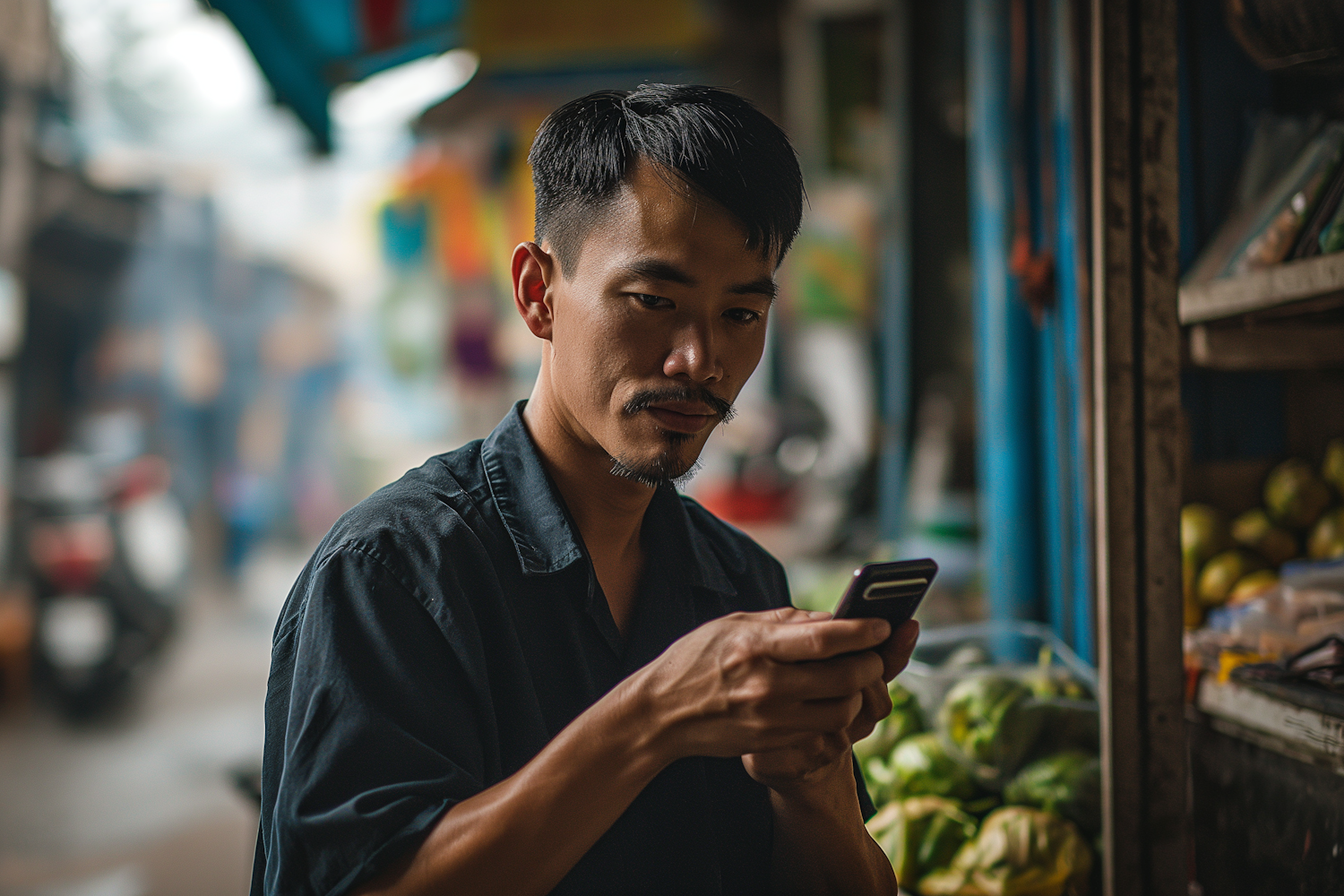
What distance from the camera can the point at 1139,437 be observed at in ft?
4.11

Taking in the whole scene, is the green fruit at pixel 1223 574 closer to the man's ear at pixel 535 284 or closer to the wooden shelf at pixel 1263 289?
the wooden shelf at pixel 1263 289

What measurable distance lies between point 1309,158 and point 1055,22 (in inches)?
28.7

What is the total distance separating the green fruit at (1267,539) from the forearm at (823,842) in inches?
45.4

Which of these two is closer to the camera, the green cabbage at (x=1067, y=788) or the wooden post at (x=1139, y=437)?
the wooden post at (x=1139, y=437)

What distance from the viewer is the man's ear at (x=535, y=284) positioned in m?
1.22

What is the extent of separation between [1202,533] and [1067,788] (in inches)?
27.2

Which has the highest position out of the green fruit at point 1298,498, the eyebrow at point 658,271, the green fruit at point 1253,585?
the eyebrow at point 658,271

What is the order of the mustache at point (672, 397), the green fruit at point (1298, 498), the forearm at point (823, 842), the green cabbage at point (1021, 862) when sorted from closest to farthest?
the mustache at point (672, 397)
the forearm at point (823, 842)
the green cabbage at point (1021, 862)
the green fruit at point (1298, 498)

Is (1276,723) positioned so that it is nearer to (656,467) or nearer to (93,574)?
(656,467)

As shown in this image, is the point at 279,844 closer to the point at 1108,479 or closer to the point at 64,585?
the point at 1108,479

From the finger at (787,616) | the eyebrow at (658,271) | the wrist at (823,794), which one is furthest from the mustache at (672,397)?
the wrist at (823,794)

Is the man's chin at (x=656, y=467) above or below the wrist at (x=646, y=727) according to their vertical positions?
above

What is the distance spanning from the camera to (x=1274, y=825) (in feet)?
4.89

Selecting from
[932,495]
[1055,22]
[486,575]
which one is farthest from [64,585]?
[1055,22]
